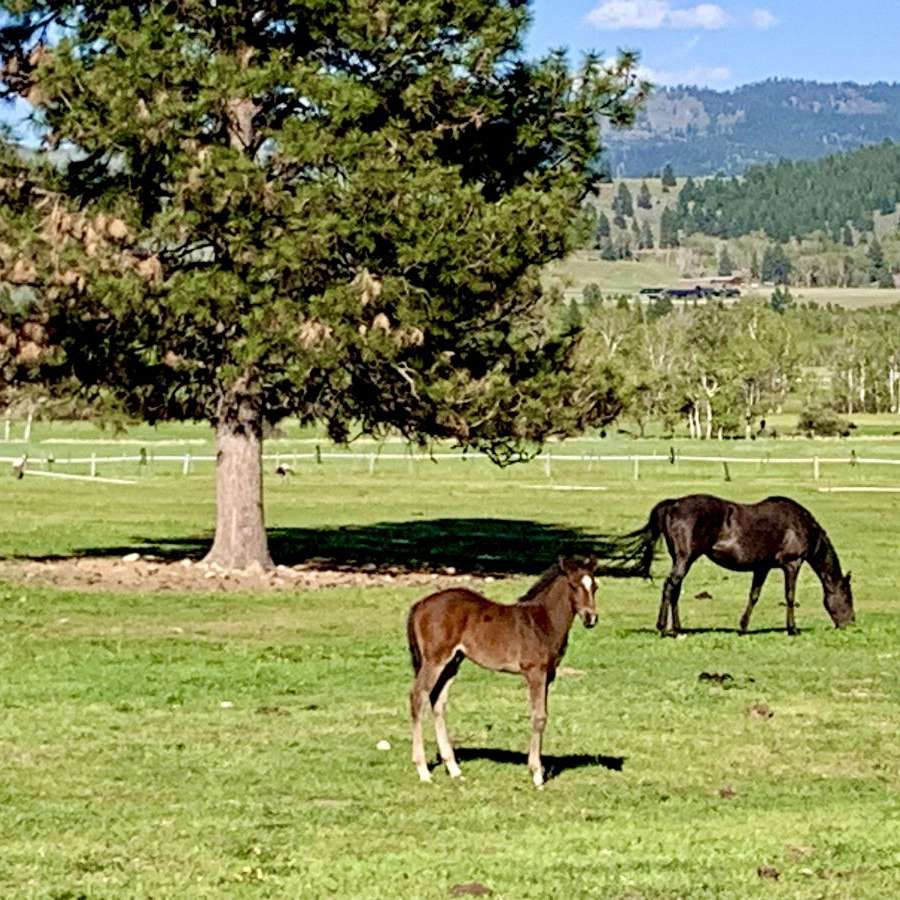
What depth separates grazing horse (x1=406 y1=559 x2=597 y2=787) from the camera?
13672mm

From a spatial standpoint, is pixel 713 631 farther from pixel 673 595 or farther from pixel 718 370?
pixel 718 370

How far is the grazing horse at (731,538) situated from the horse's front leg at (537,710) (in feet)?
35.0

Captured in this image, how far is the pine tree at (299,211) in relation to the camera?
30500 mm

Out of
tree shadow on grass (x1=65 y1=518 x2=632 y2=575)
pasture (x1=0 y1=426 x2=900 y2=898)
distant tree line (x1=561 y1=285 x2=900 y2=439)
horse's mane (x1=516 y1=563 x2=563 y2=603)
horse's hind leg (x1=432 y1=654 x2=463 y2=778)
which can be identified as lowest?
tree shadow on grass (x1=65 y1=518 x2=632 y2=575)

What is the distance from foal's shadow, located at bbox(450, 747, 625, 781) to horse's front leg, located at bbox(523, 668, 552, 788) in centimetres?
83

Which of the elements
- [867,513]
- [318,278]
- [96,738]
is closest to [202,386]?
[318,278]

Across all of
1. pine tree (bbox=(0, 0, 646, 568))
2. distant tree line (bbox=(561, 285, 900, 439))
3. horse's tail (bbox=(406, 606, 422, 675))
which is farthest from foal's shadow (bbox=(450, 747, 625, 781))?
distant tree line (bbox=(561, 285, 900, 439))

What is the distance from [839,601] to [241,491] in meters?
12.5

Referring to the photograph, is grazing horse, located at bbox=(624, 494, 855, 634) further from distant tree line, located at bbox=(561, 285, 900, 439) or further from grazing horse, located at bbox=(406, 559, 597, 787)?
distant tree line, located at bbox=(561, 285, 900, 439)

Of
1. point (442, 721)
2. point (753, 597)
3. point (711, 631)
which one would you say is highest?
point (442, 721)

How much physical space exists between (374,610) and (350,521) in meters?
23.7

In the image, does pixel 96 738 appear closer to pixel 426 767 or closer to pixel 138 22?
pixel 426 767

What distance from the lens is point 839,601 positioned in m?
26.1

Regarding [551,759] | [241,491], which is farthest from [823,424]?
[551,759]
